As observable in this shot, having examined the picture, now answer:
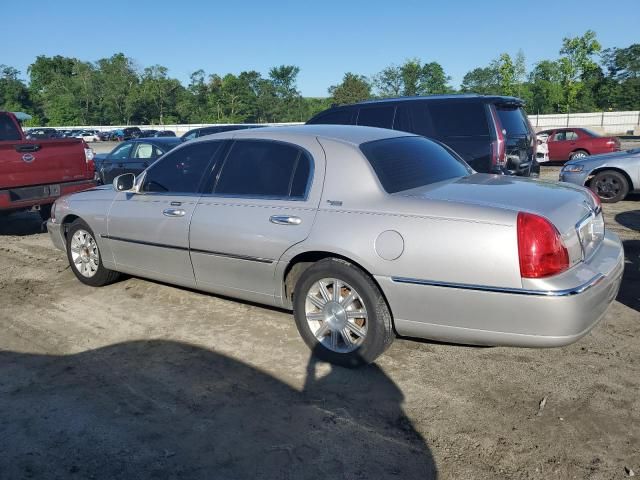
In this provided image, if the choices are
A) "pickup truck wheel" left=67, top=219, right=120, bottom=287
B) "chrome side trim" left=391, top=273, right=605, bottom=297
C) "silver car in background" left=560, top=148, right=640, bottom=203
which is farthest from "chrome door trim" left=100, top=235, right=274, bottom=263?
"silver car in background" left=560, top=148, right=640, bottom=203

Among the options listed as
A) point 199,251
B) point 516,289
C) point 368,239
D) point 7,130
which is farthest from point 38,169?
point 516,289

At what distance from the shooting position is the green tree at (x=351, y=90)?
77500mm

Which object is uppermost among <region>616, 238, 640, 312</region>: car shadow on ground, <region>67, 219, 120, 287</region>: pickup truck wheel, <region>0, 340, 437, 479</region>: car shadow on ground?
<region>67, 219, 120, 287</region>: pickup truck wheel

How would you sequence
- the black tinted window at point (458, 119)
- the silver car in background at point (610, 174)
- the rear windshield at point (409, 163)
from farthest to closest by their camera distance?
the silver car in background at point (610, 174)
the black tinted window at point (458, 119)
the rear windshield at point (409, 163)

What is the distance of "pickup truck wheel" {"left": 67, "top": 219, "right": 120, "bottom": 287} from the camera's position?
571cm

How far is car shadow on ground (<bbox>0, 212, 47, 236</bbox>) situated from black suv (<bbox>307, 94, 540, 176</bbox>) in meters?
5.85

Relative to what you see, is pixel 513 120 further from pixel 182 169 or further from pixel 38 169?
pixel 38 169

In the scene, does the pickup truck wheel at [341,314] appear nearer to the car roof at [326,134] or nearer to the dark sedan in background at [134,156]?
the car roof at [326,134]

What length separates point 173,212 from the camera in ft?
15.6

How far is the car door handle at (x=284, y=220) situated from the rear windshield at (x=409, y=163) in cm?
65

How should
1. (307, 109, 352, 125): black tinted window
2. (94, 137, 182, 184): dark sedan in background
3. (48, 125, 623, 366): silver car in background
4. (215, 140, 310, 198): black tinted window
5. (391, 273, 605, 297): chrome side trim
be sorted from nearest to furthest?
1. (391, 273, 605, 297): chrome side trim
2. (48, 125, 623, 366): silver car in background
3. (215, 140, 310, 198): black tinted window
4. (307, 109, 352, 125): black tinted window
5. (94, 137, 182, 184): dark sedan in background

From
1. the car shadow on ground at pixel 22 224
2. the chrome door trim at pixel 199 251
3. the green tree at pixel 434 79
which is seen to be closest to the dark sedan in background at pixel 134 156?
the car shadow on ground at pixel 22 224

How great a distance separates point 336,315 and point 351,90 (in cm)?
7754

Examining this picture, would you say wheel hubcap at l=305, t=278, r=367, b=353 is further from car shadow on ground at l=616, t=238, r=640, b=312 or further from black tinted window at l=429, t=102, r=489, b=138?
black tinted window at l=429, t=102, r=489, b=138
